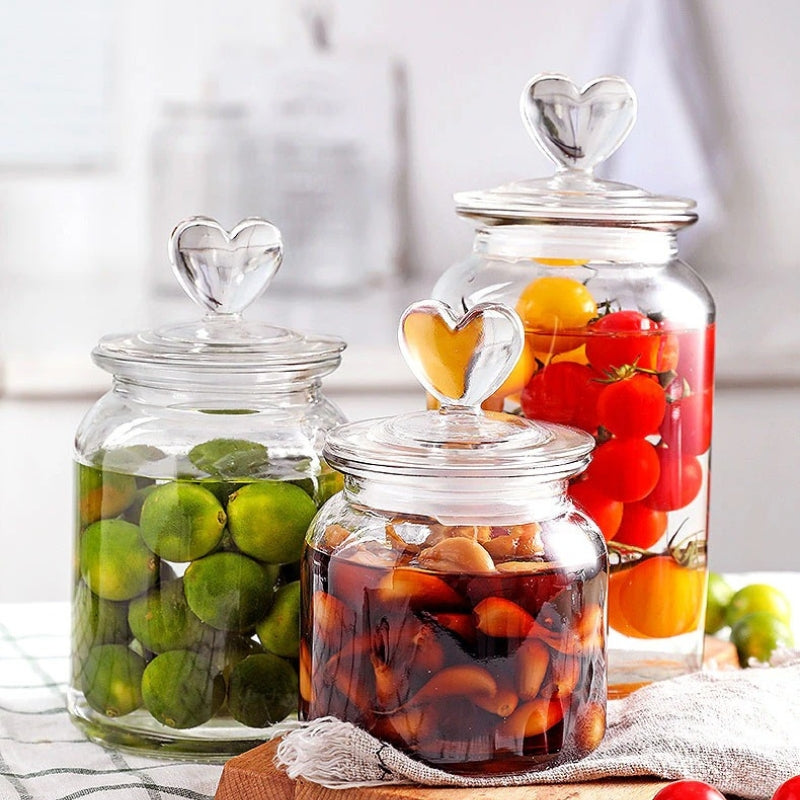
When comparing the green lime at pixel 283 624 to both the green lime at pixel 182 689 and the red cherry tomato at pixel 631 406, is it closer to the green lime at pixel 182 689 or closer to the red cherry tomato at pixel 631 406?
the green lime at pixel 182 689

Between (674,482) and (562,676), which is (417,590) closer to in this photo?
(562,676)

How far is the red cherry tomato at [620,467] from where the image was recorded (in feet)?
2.40

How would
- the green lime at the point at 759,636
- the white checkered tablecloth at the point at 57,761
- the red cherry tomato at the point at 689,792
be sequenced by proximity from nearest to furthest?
the red cherry tomato at the point at 689,792
the white checkered tablecloth at the point at 57,761
the green lime at the point at 759,636

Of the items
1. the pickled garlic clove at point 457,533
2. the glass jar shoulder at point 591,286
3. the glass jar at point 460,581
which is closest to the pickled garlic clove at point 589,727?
the glass jar at point 460,581

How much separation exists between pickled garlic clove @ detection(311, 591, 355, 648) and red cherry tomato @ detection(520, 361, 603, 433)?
0.17 meters

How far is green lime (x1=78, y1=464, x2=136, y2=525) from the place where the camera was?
706mm

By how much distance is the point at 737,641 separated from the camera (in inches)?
35.1

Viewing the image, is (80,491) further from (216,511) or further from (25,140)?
(25,140)

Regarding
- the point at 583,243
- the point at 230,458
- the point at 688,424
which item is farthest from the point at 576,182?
the point at 230,458

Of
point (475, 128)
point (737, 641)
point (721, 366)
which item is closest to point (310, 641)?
point (737, 641)

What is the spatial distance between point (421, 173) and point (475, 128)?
0.40ft

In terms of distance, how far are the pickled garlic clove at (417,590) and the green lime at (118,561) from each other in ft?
0.50

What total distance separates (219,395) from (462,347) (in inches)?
6.0

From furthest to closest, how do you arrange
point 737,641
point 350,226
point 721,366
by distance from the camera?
point 350,226, point 721,366, point 737,641
